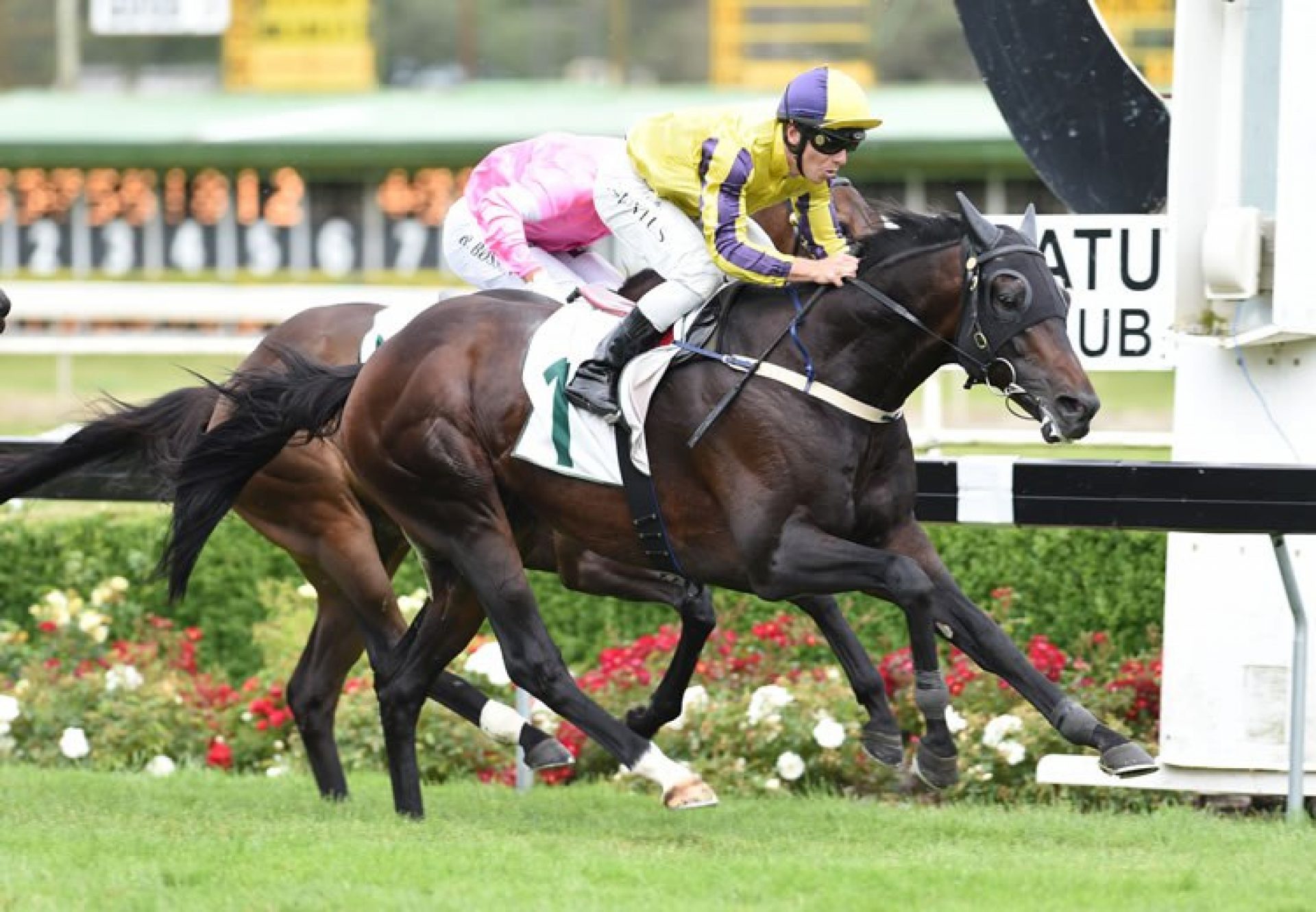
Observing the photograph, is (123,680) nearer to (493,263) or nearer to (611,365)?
(493,263)

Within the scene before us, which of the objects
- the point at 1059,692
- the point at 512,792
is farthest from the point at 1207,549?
the point at 512,792

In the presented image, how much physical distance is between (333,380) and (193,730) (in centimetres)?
213

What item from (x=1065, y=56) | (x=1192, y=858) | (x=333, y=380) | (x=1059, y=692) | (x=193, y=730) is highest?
(x=1065, y=56)

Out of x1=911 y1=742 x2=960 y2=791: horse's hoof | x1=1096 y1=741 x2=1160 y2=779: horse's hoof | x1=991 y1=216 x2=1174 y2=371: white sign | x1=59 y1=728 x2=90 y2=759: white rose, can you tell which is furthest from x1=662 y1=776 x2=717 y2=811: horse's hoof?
x1=59 y1=728 x2=90 y2=759: white rose

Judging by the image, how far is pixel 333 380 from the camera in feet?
20.8

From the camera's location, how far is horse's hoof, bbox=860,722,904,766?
575 cm

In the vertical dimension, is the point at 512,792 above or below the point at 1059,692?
below

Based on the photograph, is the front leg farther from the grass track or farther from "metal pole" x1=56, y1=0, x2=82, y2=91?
"metal pole" x1=56, y1=0, x2=82, y2=91

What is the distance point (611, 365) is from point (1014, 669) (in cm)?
131

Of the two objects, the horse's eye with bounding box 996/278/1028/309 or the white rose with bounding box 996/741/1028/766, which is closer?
the horse's eye with bounding box 996/278/1028/309

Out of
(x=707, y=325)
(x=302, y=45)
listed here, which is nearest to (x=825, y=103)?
(x=707, y=325)

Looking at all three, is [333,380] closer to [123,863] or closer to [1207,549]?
[123,863]

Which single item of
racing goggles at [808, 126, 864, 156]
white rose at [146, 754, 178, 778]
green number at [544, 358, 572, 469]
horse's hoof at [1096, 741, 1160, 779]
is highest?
racing goggles at [808, 126, 864, 156]

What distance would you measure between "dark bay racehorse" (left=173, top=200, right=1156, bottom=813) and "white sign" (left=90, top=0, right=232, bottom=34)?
14.3 meters
